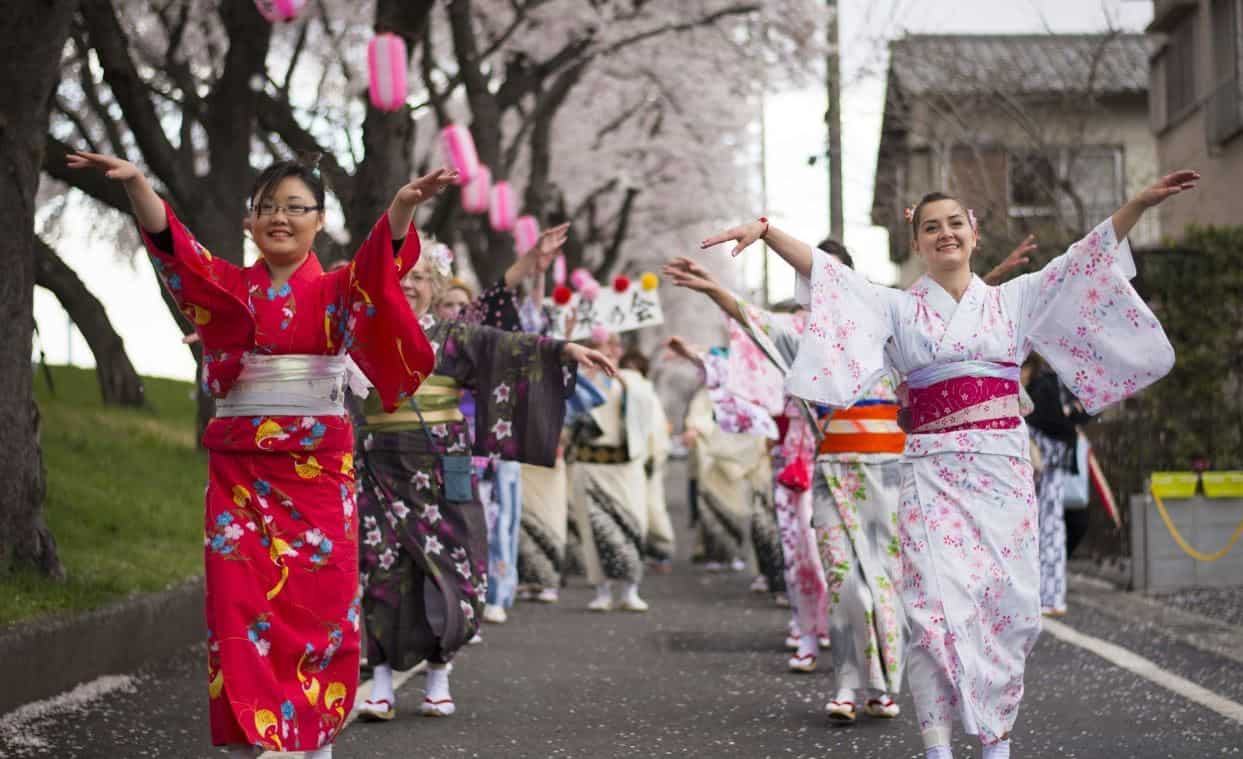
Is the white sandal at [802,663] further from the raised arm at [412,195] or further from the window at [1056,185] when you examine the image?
the window at [1056,185]

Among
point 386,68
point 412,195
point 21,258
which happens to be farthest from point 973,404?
point 386,68

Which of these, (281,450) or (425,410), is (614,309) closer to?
(425,410)

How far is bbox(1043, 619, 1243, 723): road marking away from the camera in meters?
6.89

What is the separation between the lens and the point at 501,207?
64.2ft

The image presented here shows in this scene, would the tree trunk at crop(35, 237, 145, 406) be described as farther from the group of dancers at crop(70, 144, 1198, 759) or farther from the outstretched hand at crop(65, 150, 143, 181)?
the outstretched hand at crop(65, 150, 143, 181)

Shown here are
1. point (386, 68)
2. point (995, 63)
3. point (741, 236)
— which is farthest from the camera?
point (995, 63)

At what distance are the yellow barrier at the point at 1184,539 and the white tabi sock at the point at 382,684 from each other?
6.35m

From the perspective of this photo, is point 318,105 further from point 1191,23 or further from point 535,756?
point 535,756

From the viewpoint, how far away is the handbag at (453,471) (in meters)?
7.09

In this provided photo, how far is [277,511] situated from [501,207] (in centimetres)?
1478

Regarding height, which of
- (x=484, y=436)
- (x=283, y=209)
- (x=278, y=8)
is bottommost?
(x=484, y=436)

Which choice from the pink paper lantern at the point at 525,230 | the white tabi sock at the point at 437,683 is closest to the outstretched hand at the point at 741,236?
the white tabi sock at the point at 437,683

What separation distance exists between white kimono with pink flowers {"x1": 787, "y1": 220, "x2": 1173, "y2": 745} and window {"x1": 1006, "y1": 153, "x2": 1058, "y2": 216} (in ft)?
37.2

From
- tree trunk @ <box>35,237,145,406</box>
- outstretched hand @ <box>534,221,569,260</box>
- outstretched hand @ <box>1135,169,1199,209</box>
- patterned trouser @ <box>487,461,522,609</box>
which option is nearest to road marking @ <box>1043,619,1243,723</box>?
outstretched hand @ <box>1135,169,1199,209</box>
